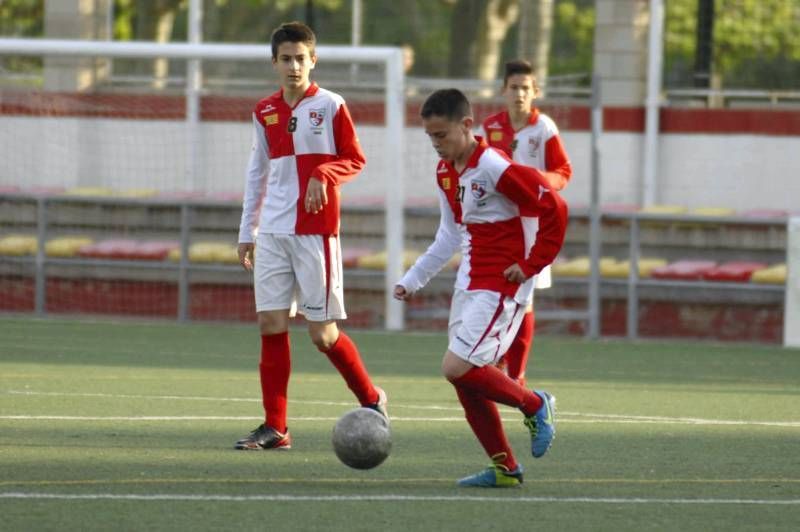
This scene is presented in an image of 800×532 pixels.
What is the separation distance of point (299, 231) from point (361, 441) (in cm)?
154

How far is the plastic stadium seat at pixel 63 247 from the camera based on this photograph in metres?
18.1

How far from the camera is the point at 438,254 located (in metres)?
7.69

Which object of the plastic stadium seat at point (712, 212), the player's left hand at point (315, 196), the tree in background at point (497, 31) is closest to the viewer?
the player's left hand at point (315, 196)

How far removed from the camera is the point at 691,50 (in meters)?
20.2

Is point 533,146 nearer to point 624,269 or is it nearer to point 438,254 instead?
point 438,254

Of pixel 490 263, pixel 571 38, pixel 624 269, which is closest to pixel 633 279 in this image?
pixel 624 269

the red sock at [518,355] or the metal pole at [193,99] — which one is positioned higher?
→ the metal pole at [193,99]

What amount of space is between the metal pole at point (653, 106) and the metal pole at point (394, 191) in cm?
399

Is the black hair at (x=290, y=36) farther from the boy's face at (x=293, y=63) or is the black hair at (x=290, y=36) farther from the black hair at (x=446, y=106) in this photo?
the black hair at (x=446, y=106)

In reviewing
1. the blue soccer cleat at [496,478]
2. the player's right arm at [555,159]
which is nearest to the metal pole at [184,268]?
the player's right arm at [555,159]

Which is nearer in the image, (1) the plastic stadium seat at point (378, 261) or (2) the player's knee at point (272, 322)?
(2) the player's knee at point (272, 322)

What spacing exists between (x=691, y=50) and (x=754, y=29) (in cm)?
85

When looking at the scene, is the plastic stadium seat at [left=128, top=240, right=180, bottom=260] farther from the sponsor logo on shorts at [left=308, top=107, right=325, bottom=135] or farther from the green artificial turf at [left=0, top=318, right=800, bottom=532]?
the sponsor logo on shorts at [left=308, top=107, right=325, bottom=135]

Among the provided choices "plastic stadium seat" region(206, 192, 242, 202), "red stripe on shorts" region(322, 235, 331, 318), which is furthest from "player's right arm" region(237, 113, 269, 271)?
"plastic stadium seat" region(206, 192, 242, 202)
